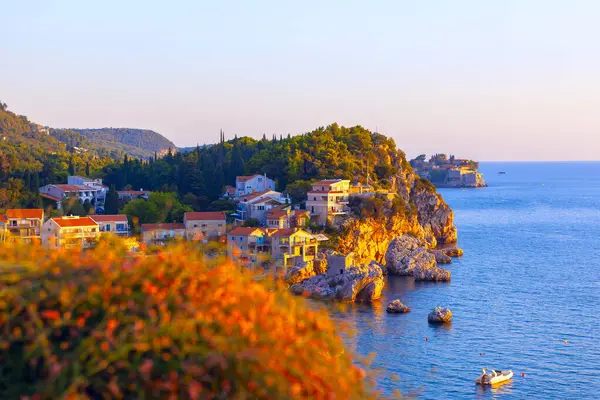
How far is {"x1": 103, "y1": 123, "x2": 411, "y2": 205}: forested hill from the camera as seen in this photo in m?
48.6

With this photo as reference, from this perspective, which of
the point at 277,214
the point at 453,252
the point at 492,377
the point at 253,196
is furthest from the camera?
the point at 453,252

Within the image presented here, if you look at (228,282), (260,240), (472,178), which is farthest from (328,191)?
(472,178)

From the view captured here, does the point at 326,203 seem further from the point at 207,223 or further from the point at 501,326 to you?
the point at 501,326

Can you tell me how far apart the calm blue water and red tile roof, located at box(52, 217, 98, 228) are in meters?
14.7

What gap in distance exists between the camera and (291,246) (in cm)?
3591

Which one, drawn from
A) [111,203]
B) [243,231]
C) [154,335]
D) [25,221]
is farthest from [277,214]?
[154,335]

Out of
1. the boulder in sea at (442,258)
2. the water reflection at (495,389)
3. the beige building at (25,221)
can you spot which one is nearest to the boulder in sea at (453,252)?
the boulder in sea at (442,258)

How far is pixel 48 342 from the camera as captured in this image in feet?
11.7

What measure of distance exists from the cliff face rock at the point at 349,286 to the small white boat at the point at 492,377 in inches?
432

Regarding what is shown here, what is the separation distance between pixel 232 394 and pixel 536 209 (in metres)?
82.5

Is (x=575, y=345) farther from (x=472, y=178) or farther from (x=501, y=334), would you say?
(x=472, y=178)

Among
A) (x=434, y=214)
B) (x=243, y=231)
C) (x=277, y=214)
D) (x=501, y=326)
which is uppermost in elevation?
(x=277, y=214)

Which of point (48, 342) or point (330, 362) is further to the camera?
point (330, 362)

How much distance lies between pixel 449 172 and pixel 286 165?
A: 299ft
